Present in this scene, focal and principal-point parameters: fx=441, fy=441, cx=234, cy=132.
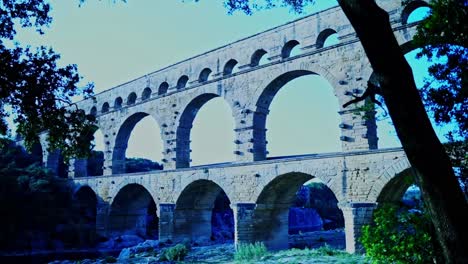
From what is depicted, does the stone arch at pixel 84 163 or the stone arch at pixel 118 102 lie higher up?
the stone arch at pixel 118 102

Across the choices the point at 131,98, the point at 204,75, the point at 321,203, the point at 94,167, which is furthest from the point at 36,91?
the point at 321,203

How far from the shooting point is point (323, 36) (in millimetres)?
17703

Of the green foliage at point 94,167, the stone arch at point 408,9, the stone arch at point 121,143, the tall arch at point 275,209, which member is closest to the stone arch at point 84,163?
the green foliage at point 94,167

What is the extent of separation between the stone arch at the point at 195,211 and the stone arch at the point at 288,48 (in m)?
7.19

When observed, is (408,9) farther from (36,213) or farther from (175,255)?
(36,213)

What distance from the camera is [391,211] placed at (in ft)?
20.4

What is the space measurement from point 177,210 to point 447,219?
1911 centimetres

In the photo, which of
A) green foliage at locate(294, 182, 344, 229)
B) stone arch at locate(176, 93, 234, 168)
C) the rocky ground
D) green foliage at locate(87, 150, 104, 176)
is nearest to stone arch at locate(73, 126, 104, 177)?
green foliage at locate(87, 150, 104, 176)

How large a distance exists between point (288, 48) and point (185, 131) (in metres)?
7.45

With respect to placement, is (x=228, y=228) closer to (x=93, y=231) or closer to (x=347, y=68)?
(x=93, y=231)

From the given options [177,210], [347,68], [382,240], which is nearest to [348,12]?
[382,240]

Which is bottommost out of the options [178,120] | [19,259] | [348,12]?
[19,259]

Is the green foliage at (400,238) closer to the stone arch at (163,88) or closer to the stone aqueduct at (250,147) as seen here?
the stone aqueduct at (250,147)

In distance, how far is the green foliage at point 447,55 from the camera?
6469mm
